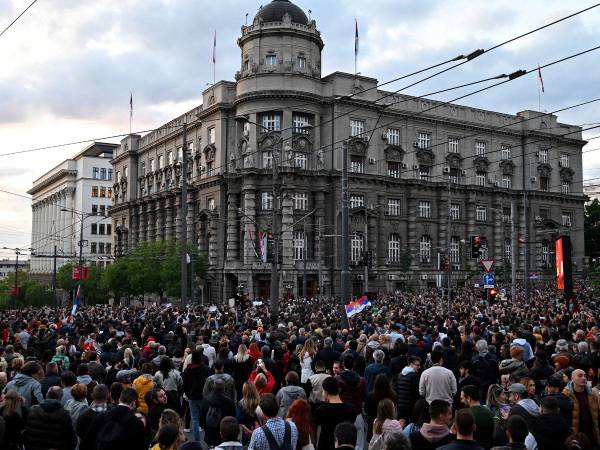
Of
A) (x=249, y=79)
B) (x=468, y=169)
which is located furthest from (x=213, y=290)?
(x=468, y=169)

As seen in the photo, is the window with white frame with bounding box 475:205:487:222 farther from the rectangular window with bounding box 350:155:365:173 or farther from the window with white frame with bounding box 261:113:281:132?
the window with white frame with bounding box 261:113:281:132

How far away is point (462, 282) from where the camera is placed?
75500 mm

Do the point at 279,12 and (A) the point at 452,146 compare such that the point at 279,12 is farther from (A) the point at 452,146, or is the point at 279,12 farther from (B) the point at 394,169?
(A) the point at 452,146

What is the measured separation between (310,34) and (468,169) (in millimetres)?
26334

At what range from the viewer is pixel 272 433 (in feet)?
24.8

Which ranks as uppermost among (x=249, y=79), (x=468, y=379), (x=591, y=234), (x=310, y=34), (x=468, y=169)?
(x=310, y=34)

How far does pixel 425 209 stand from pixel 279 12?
2710 centimetres

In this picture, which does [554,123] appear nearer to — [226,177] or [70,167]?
[226,177]

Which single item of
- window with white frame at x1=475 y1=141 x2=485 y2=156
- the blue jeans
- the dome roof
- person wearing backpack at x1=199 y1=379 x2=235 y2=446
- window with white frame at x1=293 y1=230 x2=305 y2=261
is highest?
the dome roof

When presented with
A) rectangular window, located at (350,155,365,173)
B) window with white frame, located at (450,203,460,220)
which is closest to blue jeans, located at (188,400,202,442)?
rectangular window, located at (350,155,365,173)

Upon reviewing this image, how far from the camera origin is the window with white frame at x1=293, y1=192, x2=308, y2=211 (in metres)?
63.4

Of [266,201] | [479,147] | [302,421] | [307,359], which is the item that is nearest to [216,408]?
[302,421]

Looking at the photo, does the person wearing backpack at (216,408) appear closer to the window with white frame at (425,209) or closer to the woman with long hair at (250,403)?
the woman with long hair at (250,403)

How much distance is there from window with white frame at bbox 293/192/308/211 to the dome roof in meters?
17.8
